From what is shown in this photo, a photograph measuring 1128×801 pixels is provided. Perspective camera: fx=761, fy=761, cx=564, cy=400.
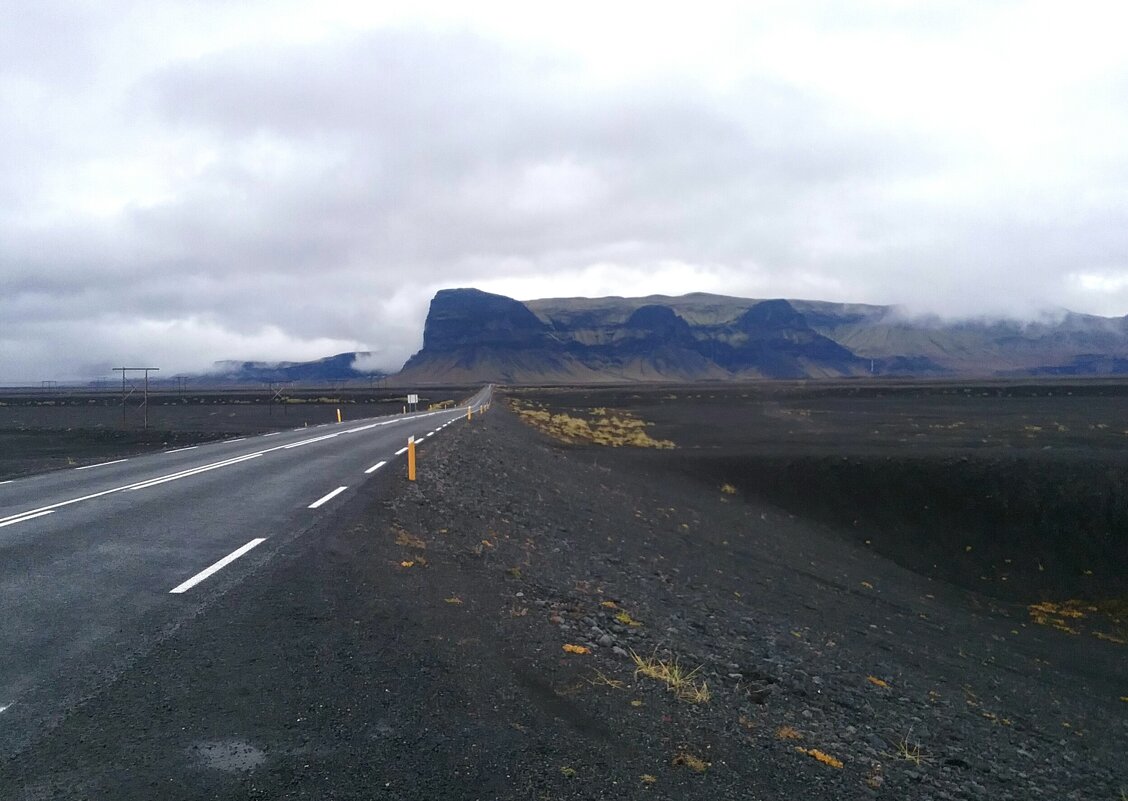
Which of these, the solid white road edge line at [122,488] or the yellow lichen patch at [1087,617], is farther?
the yellow lichen patch at [1087,617]

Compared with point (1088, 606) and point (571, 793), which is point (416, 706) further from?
point (1088, 606)

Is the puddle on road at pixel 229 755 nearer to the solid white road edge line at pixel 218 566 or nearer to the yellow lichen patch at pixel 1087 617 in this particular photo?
the solid white road edge line at pixel 218 566

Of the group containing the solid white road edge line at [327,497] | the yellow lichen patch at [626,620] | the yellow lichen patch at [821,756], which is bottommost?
the yellow lichen patch at [821,756]

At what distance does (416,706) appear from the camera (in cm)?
541

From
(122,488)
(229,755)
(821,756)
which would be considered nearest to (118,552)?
(229,755)

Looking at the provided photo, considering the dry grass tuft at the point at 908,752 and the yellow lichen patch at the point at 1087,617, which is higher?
the dry grass tuft at the point at 908,752

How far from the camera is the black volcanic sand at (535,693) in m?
4.58

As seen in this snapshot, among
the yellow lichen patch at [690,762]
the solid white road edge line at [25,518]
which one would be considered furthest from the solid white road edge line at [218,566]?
the yellow lichen patch at [690,762]

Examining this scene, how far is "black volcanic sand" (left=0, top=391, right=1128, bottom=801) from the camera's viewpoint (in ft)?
15.0

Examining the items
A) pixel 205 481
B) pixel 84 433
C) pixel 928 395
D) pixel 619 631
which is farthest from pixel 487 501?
pixel 928 395

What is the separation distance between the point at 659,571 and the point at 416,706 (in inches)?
357

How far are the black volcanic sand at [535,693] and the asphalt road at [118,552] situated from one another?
34cm

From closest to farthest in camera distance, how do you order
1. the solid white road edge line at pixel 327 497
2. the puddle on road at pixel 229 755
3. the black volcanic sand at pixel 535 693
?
the puddle on road at pixel 229 755 → the black volcanic sand at pixel 535 693 → the solid white road edge line at pixel 327 497

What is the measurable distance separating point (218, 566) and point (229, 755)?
174 inches
